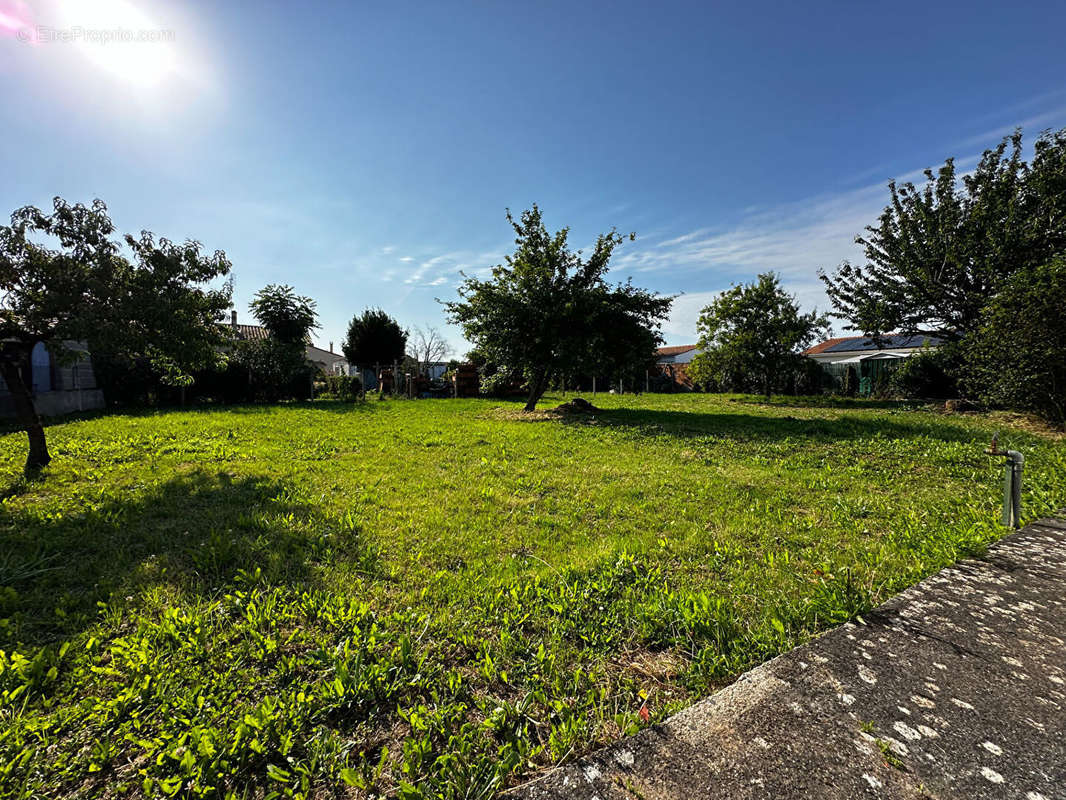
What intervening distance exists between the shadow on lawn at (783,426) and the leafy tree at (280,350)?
11834mm

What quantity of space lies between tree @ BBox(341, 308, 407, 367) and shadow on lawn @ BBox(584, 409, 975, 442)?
20.2 metres

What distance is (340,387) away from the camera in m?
19.0

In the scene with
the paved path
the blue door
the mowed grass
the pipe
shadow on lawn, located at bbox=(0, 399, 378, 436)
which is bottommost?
the mowed grass

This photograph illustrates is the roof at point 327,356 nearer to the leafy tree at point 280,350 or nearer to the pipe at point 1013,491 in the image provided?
the leafy tree at point 280,350

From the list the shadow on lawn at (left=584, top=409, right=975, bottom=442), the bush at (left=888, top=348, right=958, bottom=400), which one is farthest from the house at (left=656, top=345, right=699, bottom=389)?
the shadow on lawn at (left=584, top=409, right=975, bottom=442)

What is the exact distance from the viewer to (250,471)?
5.35 meters

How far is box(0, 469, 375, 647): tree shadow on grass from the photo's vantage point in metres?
2.33

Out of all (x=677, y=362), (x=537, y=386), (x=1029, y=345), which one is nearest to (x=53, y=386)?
(x=537, y=386)

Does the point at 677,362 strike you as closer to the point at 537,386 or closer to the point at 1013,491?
the point at 537,386

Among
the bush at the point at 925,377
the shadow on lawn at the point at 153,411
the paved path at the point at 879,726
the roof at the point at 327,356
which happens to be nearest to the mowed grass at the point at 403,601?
the paved path at the point at 879,726

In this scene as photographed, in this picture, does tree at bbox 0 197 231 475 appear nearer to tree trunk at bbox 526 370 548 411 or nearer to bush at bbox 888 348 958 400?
tree trunk at bbox 526 370 548 411

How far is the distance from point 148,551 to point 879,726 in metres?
4.24

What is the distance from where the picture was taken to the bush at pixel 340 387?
18.5 metres

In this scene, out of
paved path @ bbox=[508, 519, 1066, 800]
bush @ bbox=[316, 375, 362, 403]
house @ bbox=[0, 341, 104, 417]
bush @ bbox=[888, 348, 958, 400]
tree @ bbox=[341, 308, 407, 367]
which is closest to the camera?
paved path @ bbox=[508, 519, 1066, 800]
